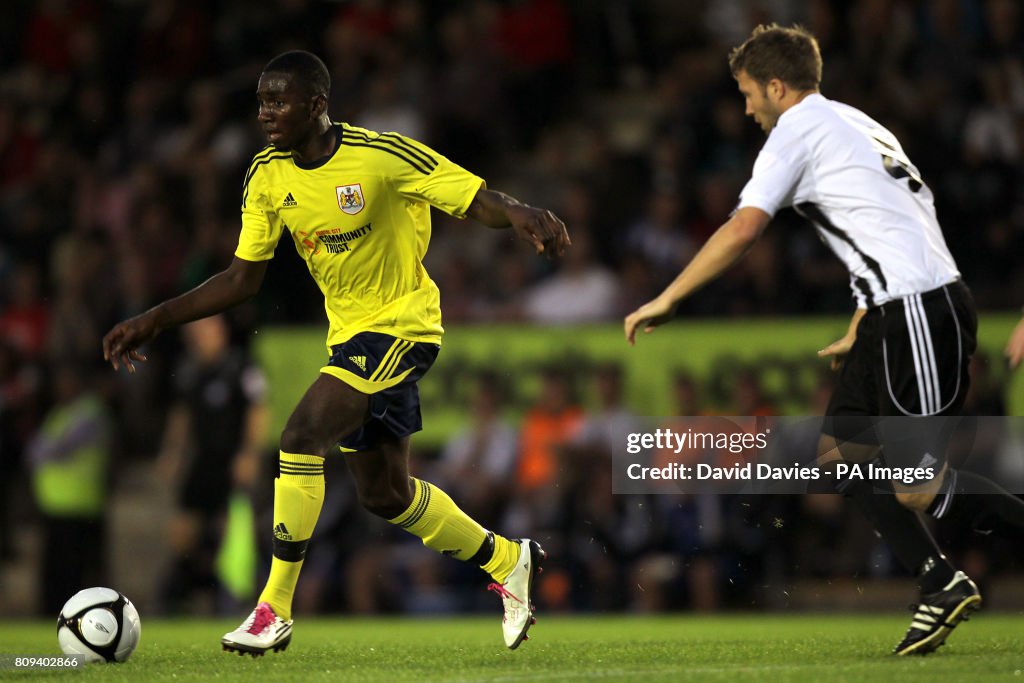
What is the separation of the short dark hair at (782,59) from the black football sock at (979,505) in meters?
1.57

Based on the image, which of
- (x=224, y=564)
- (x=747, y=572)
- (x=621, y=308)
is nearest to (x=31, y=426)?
(x=224, y=564)

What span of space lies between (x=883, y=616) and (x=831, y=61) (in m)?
4.60

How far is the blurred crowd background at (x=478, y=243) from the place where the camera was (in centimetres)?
1035

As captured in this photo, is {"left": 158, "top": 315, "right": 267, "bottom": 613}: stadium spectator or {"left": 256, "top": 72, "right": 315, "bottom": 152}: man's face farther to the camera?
{"left": 158, "top": 315, "right": 267, "bottom": 613}: stadium spectator

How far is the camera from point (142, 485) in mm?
13125

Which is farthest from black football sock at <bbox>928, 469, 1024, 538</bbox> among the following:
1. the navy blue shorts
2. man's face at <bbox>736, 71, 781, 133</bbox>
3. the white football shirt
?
the navy blue shorts

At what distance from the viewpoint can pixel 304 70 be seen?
611 cm

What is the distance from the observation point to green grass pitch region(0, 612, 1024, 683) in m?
5.30

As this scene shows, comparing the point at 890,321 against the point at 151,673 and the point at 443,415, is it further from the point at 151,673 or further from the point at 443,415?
the point at 443,415

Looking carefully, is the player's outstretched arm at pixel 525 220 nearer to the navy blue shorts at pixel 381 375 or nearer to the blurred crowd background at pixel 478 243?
the navy blue shorts at pixel 381 375

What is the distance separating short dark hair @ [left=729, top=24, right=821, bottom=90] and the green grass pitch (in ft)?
7.05

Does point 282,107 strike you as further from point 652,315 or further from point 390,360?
point 652,315

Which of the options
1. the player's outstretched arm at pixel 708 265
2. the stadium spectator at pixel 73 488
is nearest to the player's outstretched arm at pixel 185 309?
the player's outstretched arm at pixel 708 265

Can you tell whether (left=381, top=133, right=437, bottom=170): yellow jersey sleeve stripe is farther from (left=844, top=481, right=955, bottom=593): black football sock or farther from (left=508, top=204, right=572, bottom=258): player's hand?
(left=844, top=481, right=955, bottom=593): black football sock
